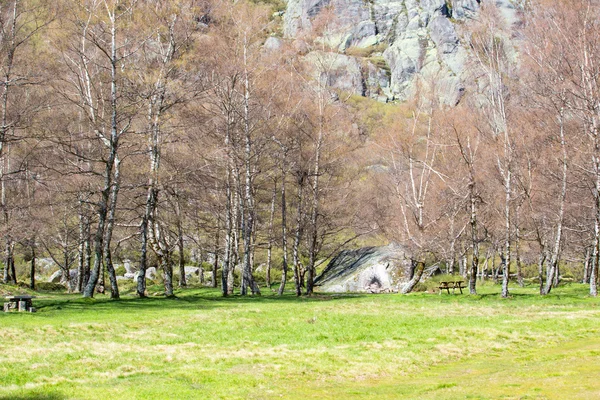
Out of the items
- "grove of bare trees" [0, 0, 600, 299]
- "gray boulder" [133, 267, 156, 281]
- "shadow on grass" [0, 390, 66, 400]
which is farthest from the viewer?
"gray boulder" [133, 267, 156, 281]

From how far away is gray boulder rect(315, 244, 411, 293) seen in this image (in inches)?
1495

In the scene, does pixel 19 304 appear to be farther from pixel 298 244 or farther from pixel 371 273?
pixel 371 273

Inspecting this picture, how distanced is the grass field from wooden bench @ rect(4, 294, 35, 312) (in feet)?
2.40

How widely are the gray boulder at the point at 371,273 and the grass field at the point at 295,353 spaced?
57.6 feet

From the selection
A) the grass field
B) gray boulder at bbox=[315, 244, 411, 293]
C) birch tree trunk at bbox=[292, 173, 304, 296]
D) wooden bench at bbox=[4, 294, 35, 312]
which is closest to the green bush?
gray boulder at bbox=[315, 244, 411, 293]

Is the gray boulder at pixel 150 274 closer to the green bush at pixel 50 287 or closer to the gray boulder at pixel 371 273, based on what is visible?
the green bush at pixel 50 287

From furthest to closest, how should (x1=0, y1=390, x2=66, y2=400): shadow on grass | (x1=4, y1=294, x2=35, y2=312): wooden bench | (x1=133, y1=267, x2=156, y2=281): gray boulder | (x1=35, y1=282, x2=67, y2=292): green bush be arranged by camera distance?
1. (x1=133, y1=267, x2=156, y2=281): gray boulder
2. (x1=35, y1=282, x2=67, y2=292): green bush
3. (x1=4, y1=294, x2=35, y2=312): wooden bench
4. (x1=0, y1=390, x2=66, y2=400): shadow on grass

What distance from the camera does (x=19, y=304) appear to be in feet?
60.5

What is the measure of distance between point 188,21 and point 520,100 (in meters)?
18.7

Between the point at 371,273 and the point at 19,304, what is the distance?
24.5 meters

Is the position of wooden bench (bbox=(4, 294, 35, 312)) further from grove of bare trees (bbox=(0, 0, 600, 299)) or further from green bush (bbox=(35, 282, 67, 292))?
green bush (bbox=(35, 282, 67, 292))

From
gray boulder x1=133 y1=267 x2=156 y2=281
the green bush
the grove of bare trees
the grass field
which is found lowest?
the grass field

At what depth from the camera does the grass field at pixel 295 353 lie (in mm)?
9102

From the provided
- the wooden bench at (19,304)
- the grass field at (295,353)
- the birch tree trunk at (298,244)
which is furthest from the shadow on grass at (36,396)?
the birch tree trunk at (298,244)
